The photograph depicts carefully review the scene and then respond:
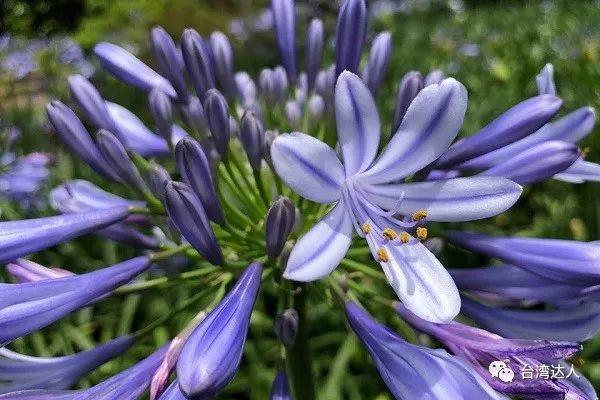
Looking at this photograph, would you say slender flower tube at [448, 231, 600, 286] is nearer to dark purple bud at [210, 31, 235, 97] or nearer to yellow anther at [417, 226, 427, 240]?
yellow anther at [417, 226, 427, 240]

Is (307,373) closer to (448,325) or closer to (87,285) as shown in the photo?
(448,325)

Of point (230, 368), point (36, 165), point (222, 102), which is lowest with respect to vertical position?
point (36, 165)

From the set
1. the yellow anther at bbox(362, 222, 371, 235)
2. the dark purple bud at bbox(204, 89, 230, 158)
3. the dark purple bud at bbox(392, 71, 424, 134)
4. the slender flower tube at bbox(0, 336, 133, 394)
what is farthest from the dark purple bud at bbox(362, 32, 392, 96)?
the slender flower tube at bbox(0, 336, 133, 394)

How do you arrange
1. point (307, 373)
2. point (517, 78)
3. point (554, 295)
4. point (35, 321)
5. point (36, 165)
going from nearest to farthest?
point (35, 321)
point (554, 295)
point (307, 373)
point (36, 165)
point (517, 78)

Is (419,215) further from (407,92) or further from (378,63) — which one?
(378,63)

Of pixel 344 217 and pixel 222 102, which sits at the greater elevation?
pixel 222 102

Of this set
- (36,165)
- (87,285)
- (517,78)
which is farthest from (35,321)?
(517,78)

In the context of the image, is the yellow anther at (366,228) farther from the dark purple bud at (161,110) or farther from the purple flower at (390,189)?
the dark purple bud at (161,110)
